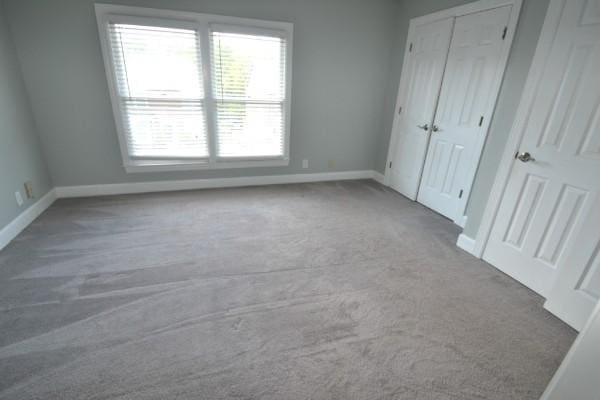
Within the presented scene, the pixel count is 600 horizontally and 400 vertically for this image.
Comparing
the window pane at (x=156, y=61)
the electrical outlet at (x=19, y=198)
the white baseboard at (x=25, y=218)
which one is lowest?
the white baseboard at (x=25, y=218)

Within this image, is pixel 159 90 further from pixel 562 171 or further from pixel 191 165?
pixel 562 171

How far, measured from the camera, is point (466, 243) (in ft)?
9.00

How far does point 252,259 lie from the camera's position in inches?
97.1

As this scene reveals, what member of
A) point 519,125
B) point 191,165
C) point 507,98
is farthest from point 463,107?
point 191,165

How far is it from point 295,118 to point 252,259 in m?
2.38

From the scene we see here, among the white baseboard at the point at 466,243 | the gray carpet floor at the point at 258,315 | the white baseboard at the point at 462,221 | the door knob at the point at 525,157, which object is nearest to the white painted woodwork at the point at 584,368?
the gray carpet floor at the point at 258,315

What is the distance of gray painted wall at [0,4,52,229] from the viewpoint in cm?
262

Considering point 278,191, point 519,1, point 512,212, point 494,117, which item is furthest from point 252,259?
point 519,1

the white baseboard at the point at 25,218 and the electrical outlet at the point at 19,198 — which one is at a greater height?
the electrical outlet at the point at 19,198

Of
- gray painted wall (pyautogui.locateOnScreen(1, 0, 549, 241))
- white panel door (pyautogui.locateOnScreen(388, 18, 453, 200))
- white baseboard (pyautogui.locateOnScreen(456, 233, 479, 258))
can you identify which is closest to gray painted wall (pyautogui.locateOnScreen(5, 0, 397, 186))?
gray painted wall (pyautogui.locateOnScreen(1, 0, 549, 241))

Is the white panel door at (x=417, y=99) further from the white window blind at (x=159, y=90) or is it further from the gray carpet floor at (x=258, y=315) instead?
the white window blind at (x=159, y=90)

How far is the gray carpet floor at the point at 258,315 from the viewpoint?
1.47 meters

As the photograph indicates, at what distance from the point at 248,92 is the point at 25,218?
9.06 ft

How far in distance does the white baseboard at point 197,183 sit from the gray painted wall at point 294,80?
0.26ft
